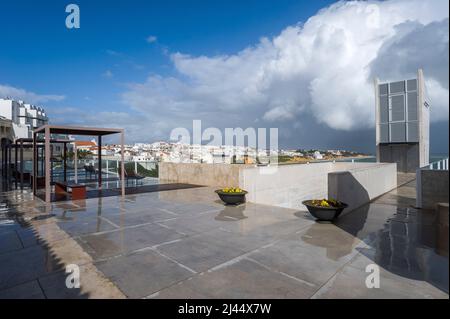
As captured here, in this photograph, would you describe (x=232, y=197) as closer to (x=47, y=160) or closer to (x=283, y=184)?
(x=283, y=184)

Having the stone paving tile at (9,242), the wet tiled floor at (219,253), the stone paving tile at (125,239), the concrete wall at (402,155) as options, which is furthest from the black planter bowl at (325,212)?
the concrete wall at (402,155)

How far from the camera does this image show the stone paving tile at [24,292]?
280 centimetres

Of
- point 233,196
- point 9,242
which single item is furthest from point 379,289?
point 9,242

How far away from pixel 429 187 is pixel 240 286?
7638mm

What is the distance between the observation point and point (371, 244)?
451cm

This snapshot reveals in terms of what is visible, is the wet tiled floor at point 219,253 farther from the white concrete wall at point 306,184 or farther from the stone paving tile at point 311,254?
the white concrete wall at point 306,184

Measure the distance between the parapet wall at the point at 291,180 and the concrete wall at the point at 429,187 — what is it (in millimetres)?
1515

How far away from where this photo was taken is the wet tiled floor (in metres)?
2.92

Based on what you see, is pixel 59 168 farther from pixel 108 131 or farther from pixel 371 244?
pixel 371 244

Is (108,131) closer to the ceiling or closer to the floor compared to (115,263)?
closer to the ceiling

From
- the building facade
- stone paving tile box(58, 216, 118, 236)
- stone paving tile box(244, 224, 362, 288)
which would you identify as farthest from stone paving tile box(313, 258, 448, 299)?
the building facade

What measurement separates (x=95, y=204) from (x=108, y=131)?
308 cm

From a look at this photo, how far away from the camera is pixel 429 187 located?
24.8 feet
